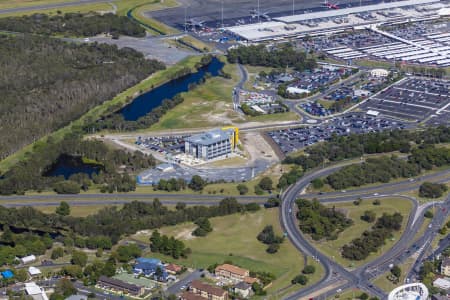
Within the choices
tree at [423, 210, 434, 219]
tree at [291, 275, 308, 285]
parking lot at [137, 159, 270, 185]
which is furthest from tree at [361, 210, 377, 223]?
parking lot at [137, 159, 270, 185]

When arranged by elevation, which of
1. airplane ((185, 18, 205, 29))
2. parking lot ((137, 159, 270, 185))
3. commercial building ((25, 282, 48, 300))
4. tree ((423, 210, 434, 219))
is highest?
airplane ((185, 18, 205, 29))

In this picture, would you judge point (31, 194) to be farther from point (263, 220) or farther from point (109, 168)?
point (263, 220)

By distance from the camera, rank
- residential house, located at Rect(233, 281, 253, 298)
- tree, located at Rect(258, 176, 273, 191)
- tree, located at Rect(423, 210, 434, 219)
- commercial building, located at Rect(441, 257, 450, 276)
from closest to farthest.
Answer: residential house, located at Rect(233, 281, 253, 298) < commercial building, located at Rect(441, 257, 450, 276) < tree, located at Rect(423, 210, 434, 219) < tree, located at Rect(258, 176, 273, 191)

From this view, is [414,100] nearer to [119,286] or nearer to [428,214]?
[428,214]

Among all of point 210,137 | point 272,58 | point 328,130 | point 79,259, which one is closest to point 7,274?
point 79,259

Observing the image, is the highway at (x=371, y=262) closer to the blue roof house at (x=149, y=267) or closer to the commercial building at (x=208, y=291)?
the commercial building at (x=208, y=291)

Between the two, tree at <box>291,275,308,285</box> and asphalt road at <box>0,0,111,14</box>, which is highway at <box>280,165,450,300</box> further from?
asphalt road at <box>0,0,111,14</box>

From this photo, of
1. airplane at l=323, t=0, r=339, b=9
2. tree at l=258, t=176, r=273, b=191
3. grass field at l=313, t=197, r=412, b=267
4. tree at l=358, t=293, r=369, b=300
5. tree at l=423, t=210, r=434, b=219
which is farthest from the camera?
airplane at l=323, t=0, r=339, b=9

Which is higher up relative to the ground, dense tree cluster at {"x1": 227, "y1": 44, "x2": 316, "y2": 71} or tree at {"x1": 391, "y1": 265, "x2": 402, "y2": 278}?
dense tree cluster at {"x1": 227, "y1": 44, "x2": 316, "y2": 71}
